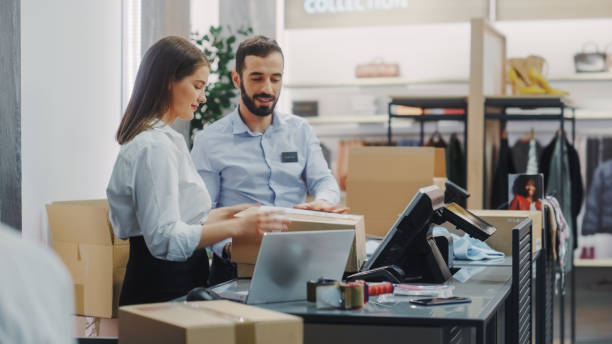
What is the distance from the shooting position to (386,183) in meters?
3.58

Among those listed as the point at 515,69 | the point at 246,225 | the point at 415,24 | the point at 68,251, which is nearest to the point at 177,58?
the point at 246,225

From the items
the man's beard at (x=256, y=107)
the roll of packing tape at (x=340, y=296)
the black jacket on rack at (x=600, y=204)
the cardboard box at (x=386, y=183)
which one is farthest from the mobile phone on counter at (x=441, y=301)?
the black jacket on rack at (x=600, y=204)

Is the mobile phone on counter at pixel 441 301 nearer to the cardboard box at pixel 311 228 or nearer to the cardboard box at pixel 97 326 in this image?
the cardboard box at pixel 311 228

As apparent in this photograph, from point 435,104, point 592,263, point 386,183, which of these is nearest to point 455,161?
point 435,104

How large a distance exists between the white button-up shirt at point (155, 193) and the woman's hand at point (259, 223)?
0.12 m

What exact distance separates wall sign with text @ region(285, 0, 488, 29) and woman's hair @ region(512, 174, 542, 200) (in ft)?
12.0

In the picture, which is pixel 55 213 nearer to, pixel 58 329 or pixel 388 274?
pixel 388 274

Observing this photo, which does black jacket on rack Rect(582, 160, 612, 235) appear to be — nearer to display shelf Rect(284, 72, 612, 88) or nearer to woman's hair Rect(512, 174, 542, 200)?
display shelf Rect(284, 72, 612, 88)

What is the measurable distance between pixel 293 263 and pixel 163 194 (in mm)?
405

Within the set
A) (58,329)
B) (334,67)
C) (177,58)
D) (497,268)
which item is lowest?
(497,268)

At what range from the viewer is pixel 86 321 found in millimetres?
3254

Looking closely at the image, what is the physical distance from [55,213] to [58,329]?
225cm

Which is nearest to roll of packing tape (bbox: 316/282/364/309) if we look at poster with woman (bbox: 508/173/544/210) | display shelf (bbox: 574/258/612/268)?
poster with woman (bbox: 508/173/544/210)

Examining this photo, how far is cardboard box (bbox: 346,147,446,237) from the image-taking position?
11.6 feet
